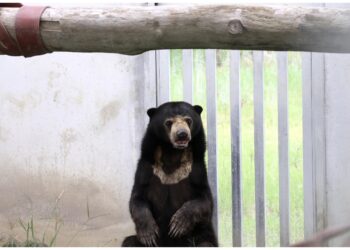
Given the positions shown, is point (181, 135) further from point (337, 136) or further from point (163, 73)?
point (337, 136)

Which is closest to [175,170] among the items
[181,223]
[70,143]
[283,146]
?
[181,223]

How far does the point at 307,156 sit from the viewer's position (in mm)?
7086

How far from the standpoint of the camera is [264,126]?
23.5 ft

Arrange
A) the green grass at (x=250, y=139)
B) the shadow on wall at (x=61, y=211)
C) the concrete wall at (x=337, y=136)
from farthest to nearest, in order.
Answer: the shadow on wall at (x=61, y=211) < the green grass at (x=250, y=139) < the concrete wall at (x=337, y=136)

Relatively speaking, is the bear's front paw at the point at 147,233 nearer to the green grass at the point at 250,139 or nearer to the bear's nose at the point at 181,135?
the bear's nose at the point at 181,135

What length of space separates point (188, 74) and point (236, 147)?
80cm

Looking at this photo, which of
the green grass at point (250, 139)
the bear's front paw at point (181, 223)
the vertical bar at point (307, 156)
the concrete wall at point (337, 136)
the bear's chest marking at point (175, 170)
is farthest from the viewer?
the green grass at point (250, 139)

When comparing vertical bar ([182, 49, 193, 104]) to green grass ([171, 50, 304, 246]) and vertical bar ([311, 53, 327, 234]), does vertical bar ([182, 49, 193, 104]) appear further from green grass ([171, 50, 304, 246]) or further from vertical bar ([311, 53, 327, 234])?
vertical bar ([311, 53, 327, 234])

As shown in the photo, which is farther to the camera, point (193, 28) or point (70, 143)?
point (70, 143)

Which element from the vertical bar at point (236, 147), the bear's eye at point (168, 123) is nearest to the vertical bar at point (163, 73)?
the vertical bar at point (236, 147)

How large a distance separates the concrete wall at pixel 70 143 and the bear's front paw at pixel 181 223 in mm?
1313

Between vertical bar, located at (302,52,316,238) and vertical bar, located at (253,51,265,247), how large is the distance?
0.38 meters

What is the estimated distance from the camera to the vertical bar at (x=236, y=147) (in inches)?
279

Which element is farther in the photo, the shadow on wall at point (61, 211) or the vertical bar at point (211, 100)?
the shadow on wall at point (61, 211)
